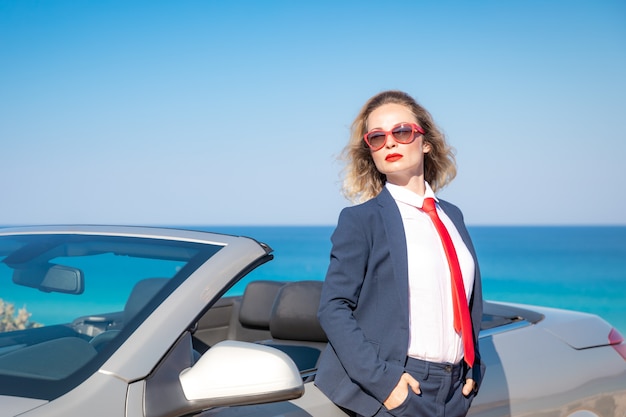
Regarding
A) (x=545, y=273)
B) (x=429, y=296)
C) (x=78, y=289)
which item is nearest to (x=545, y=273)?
(x=545, y=273)

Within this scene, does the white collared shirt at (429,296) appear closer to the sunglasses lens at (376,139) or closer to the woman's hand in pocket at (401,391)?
the woman's hand in pocket at (401,391)

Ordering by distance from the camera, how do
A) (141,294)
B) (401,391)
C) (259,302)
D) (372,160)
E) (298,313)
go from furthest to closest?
(259,302)
(298,313)
(372,160)
(401,391)
(141,294)

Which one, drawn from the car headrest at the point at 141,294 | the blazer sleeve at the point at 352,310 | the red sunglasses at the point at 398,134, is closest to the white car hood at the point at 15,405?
the car headrest at the point at 141,294

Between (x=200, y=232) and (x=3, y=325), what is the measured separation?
2.03ft

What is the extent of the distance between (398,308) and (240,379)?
63cm

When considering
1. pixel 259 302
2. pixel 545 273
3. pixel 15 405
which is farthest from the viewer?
pixel 545 273

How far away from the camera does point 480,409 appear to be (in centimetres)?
257

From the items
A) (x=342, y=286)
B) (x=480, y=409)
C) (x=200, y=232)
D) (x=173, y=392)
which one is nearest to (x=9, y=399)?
(x=173, y=392)

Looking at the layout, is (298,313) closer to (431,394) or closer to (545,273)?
(431,394)

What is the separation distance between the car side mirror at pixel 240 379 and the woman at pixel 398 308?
0.41 metres

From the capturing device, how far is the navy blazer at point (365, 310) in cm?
211

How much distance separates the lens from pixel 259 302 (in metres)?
3.60

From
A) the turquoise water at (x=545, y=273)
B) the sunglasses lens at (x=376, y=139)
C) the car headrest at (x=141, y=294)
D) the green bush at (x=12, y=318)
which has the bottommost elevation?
the turquoise water at (x=545, y=273)

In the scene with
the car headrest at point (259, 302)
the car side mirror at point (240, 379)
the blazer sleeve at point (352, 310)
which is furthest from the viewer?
the car headrest at point (259, 302)
